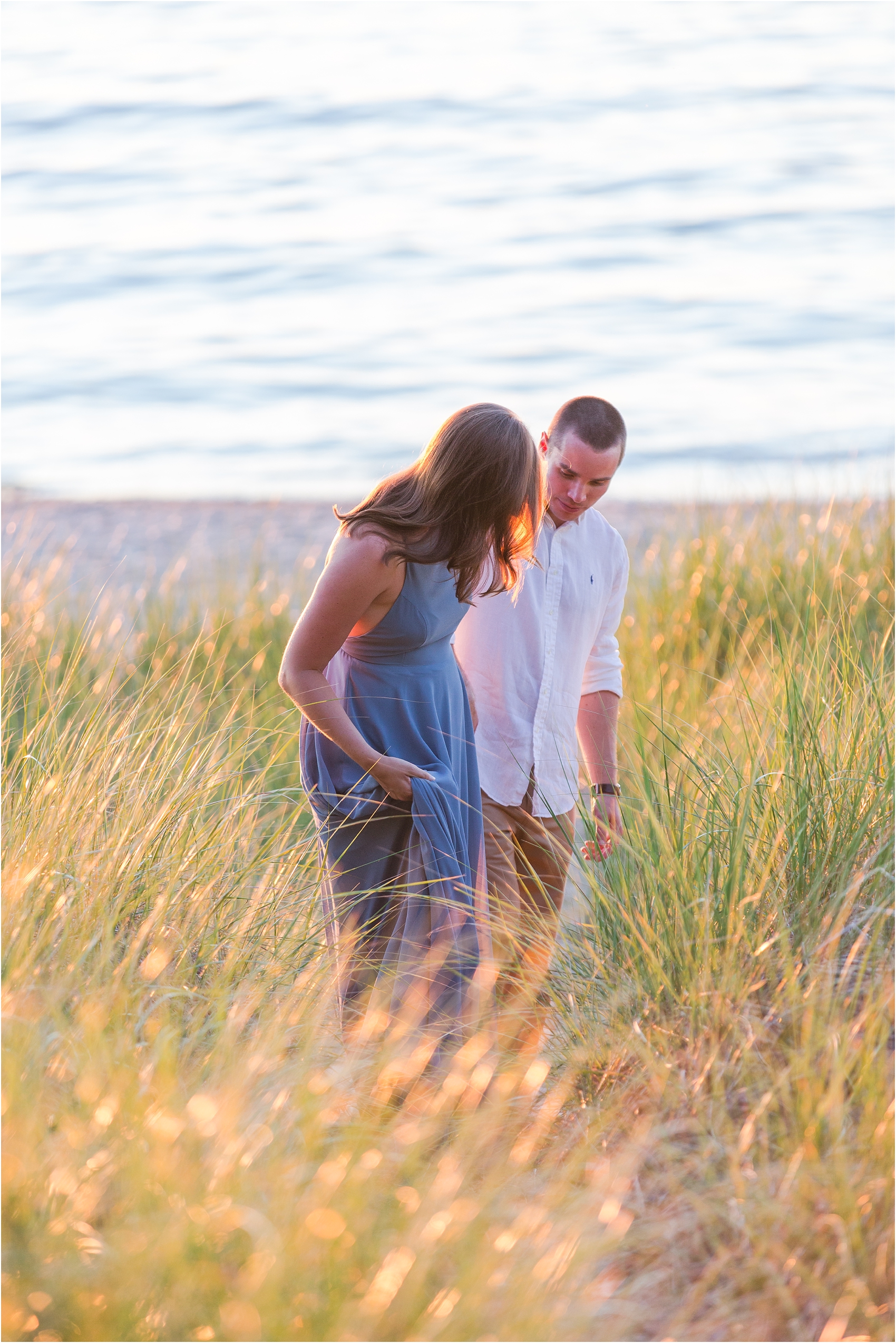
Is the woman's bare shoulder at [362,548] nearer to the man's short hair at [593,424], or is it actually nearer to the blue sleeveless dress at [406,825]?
the blue sleeveless dress at [406,825]

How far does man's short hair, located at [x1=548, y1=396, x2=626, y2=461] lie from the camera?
356 cm

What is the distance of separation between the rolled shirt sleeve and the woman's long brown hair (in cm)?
86

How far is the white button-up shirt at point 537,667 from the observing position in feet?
12.0

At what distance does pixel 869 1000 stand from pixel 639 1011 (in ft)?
1.68

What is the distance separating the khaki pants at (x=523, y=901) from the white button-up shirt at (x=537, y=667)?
63 millimetres

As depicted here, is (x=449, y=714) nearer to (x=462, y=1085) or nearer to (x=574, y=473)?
(x=574, y=473)

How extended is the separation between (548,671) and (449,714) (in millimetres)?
517

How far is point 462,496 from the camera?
3.03 metres

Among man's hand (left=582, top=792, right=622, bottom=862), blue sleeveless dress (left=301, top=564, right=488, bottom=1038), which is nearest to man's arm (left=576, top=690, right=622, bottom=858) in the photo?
man's hand (left=582, top=792, right=622, bottom=862)

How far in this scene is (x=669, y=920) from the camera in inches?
110

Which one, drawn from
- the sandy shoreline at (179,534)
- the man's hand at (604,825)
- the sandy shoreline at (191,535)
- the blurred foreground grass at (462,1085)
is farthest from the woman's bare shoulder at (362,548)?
the sandy shoreline at (179,534)

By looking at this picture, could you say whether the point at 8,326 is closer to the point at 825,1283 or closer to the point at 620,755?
the point at 620,755

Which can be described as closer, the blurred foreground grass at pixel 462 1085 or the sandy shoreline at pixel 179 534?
the blurred foreground grass at pixel 462 1085

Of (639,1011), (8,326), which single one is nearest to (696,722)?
(639,1011)
